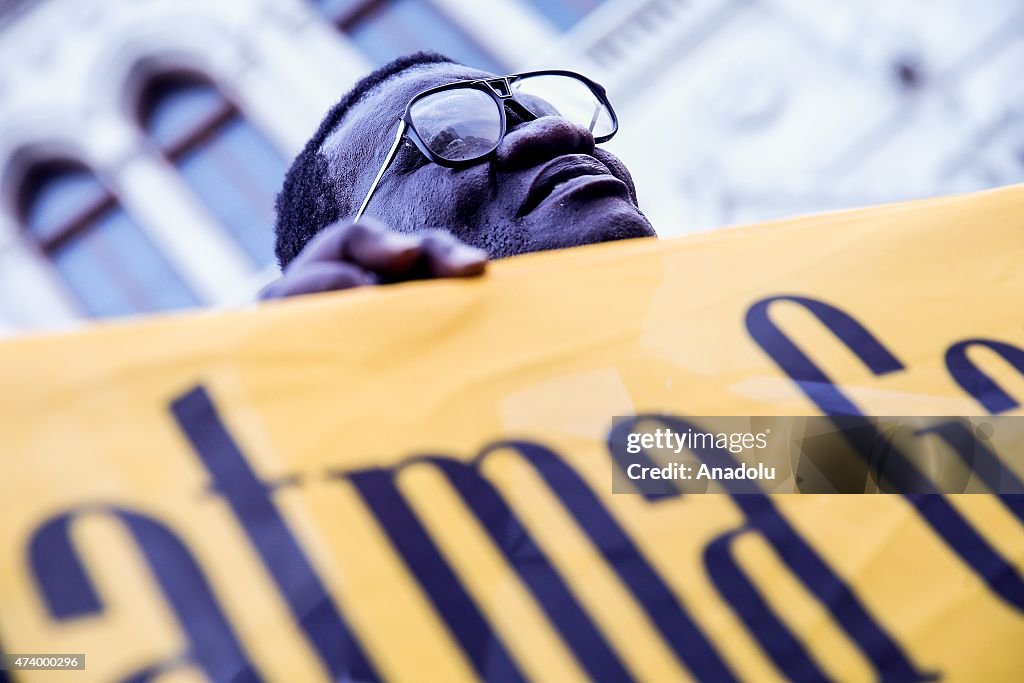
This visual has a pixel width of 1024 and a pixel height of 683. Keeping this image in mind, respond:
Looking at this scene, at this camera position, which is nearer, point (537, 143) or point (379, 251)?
point (379, 251)

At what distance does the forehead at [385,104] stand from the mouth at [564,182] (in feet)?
1.42

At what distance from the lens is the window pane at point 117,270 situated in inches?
267

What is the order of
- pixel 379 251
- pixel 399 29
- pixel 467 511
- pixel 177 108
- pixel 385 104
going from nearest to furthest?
pixel 467 511, pixel 379 251, pixel 385 104, pixel 399 29, pixel 177 108

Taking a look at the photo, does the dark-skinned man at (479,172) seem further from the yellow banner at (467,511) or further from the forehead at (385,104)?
the yellow banner at (467,511)

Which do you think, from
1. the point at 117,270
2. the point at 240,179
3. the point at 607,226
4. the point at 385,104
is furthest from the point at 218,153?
the point at 607,226

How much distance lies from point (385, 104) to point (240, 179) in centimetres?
578

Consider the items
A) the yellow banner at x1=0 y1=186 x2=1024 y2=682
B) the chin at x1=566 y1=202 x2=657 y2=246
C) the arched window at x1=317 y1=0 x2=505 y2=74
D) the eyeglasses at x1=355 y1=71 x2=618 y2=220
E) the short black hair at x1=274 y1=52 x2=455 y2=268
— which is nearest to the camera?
the yellow banner at x1=0 y1=186 x2=1024 y2=682

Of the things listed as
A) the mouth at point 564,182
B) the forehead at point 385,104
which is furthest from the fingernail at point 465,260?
the forehead at point 385,104

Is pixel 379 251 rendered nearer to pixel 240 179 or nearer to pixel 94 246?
pixel 240 179

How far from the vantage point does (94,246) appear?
712 centimetres

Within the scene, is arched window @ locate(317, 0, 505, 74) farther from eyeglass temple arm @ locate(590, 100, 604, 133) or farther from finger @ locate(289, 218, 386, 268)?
finger @ locate(289, 218, 386, 268)

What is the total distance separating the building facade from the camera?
471 cm
